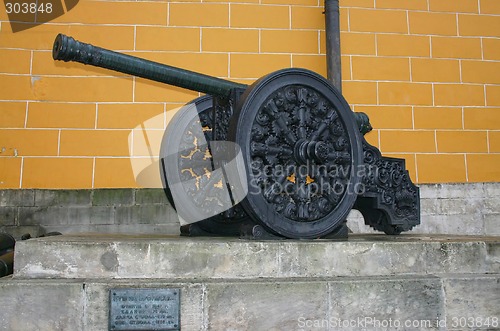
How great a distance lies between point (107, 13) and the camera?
16.5 feet

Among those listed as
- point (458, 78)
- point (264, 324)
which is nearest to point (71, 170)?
point (264, 324)

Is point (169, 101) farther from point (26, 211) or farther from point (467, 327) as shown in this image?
point (467, 327)

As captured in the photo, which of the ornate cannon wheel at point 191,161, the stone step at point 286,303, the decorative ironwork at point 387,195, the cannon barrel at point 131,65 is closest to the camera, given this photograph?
the stone step at point 286,303

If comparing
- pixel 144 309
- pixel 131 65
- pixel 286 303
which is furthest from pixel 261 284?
pixel 131 65

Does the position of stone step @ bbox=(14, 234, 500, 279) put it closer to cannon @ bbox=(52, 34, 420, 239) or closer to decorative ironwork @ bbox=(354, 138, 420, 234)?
cannon @ bbox=(52, 34, 420, 239)

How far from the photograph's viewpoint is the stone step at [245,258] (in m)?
2.41

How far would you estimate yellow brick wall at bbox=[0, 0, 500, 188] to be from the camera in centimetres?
483

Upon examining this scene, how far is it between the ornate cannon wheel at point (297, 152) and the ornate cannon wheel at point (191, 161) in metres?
0.75

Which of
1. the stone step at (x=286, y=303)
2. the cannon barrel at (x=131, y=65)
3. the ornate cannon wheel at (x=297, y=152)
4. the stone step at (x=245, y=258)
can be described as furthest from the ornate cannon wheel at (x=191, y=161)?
the stone step at (x=286, y=303)

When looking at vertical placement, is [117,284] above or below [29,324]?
above

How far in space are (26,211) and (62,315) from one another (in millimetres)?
2642

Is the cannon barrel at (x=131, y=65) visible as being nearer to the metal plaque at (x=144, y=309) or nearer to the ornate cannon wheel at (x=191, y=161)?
the ornate cannon wheel at (x=191, y=161)

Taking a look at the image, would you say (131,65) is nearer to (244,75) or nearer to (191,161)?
(191,161)

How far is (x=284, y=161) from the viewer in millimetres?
3008
